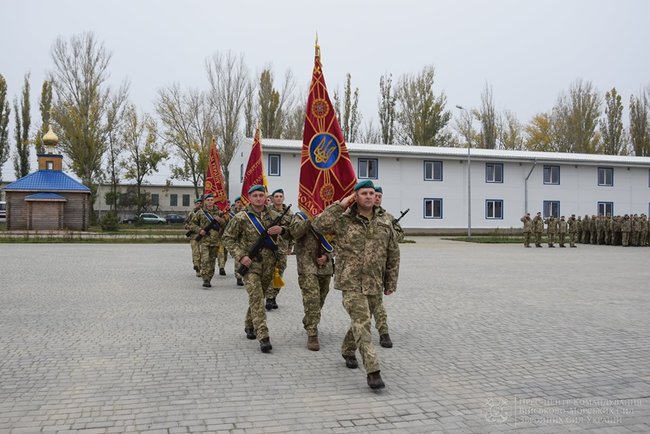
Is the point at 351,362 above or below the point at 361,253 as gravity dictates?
below

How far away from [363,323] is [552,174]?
40710 mm

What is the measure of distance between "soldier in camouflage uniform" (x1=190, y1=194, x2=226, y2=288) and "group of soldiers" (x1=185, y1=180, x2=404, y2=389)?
291cm

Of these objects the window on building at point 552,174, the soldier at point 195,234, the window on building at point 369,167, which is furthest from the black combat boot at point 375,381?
the window on building at point 552,174

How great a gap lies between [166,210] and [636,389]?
223 ft

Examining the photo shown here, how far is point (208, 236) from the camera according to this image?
475 inches

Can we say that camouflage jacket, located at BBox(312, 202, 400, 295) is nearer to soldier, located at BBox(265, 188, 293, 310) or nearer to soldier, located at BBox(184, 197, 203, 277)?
soldier, located at BBox(265, 188, 293, 310)

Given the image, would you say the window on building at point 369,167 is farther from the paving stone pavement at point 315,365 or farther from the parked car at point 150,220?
the paving stone pavement at point 315,365

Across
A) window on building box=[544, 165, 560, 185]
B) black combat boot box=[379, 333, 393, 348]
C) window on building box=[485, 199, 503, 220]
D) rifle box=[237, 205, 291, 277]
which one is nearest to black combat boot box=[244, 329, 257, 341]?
rifle box=[237, 205, 291, 277]

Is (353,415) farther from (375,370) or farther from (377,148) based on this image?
(377,148)

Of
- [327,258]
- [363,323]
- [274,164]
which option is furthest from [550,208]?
[363,323]

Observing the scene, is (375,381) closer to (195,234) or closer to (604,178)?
(195,234)

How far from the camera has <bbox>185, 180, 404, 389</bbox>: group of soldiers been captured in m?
5.20

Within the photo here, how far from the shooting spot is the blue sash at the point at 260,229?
261 inches

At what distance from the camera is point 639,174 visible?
4341cm
